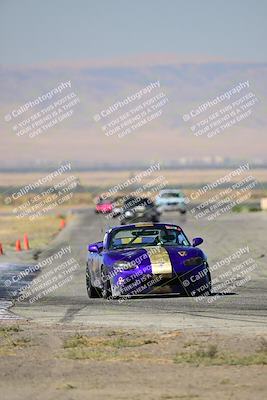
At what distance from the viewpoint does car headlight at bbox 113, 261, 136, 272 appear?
61.2ft

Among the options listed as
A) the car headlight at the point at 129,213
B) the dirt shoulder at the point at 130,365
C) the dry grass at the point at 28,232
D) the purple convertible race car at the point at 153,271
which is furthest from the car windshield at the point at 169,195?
the dirt shoulder at the point at 130,365

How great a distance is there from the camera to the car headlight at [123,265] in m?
18.7

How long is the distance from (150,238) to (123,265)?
4.27ft

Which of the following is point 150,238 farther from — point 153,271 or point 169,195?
point 169,195

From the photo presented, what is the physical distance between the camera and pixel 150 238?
1986 cm

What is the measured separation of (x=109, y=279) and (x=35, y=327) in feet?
13.6

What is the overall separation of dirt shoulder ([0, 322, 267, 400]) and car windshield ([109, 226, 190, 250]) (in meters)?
5.51

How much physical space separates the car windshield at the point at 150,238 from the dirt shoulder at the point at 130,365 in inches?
217

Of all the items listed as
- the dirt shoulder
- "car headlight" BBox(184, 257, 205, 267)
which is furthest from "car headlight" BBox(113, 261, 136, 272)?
the dirt shoulder

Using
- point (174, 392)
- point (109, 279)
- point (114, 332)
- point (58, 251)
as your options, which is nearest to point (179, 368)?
point (174, 392)

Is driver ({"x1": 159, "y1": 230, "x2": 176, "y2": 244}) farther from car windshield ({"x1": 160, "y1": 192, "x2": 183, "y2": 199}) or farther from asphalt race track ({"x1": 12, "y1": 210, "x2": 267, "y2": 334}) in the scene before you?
car windshield ({"x1": 160, "y1": 192, "x2": 183, "y2": 199})

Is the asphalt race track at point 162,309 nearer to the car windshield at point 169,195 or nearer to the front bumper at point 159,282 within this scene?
the front bumper at point 159,282

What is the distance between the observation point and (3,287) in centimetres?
2336

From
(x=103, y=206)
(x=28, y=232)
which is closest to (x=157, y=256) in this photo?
(x=28, y=232)
